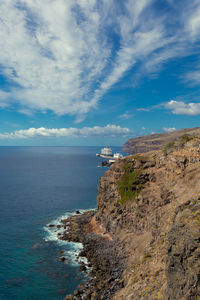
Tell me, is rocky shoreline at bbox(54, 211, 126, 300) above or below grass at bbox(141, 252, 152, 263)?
below

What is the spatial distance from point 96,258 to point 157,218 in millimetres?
16964

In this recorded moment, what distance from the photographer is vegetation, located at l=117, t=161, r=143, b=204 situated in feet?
188

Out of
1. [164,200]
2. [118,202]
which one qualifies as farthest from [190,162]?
[118,202]

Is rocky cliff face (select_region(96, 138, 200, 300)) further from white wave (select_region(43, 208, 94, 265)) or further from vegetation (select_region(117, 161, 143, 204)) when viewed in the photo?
white wave (select_region(43, 208, 94, 265))

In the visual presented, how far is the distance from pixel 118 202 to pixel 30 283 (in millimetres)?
29514

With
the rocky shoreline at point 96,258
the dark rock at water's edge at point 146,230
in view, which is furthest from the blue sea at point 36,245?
the dark rock at water's edge at point 146,230

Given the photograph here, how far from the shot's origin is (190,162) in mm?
48906

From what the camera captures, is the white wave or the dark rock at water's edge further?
the white wave

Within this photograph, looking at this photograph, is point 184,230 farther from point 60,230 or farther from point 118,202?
point 60,230

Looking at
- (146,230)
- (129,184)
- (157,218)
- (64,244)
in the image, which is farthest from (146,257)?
(64,244)

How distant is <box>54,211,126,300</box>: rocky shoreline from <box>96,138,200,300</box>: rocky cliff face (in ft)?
6.03

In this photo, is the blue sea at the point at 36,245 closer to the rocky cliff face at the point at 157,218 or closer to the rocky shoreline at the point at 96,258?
the rocky shoreline at the point at 96,258

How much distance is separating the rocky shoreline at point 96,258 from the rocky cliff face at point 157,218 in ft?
6.03

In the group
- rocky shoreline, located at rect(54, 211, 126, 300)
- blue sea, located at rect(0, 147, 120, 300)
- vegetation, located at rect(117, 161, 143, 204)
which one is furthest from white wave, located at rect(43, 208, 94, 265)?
vegetation, located at rect(117, 161, 143, 204)
